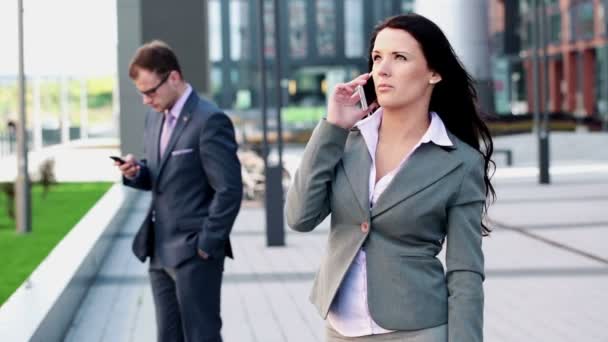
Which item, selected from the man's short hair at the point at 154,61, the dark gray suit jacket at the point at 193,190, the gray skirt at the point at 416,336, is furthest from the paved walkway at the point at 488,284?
the gray skirt at the point at 416,336

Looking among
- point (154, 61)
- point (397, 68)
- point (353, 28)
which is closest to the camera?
point (397, 68)

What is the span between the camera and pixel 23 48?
16.8 meters

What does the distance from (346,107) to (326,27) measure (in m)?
78.8

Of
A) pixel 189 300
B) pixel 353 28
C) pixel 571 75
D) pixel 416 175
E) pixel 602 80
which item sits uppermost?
pixel 353 28

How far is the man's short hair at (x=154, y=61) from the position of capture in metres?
5.32

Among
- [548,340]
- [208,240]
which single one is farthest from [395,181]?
[548,340]

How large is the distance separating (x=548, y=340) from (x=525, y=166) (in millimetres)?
23961

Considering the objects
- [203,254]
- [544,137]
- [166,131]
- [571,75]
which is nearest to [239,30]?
[571,75]

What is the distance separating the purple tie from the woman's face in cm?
239

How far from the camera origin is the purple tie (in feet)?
18.2

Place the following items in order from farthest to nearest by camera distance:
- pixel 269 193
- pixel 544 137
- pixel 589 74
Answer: pixel 589 74, pixel 544 137, pixel 269 193

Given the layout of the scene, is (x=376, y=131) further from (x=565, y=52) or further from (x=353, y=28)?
(x=353, y=28)

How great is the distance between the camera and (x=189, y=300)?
5.36 m

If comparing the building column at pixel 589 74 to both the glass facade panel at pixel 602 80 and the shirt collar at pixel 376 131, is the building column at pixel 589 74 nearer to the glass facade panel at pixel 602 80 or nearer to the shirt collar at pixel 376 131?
the glass facade panel at pixel 602 80
